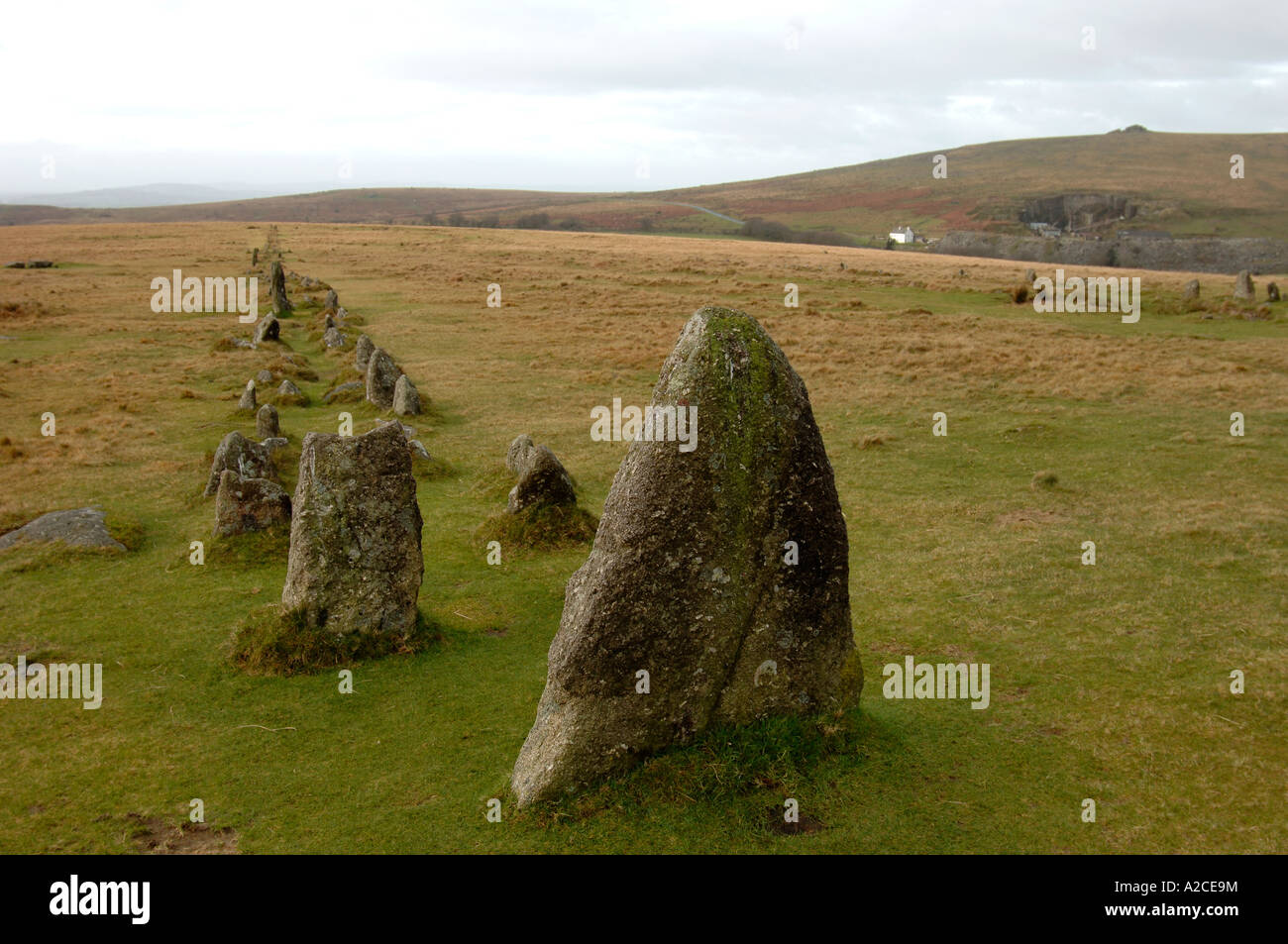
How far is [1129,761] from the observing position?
8727mm

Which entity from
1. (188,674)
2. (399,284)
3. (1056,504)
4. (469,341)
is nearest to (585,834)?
(188,674)

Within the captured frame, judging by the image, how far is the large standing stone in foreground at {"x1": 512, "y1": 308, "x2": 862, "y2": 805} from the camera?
7.73 meters

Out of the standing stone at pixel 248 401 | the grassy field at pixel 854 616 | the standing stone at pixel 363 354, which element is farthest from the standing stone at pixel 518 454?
the standing stone at pixel 363 354

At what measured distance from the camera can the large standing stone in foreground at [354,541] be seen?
36.2 feet

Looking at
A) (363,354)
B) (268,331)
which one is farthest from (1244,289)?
(268,331)

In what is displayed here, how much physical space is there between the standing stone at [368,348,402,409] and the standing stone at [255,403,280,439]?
4156mm

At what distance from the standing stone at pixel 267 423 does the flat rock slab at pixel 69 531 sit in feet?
15.8

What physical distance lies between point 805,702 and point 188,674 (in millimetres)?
7129

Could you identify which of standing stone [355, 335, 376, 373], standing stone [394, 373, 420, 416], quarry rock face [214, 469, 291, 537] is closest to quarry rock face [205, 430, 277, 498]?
quarry rock face [214, 469, 291, 537]

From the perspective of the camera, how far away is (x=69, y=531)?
15.0 m

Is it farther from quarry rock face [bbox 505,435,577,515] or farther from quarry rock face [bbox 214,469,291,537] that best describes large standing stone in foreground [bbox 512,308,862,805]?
quarry rock face [bbox 214,469,291,537]

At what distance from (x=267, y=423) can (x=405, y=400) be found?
3960 mm

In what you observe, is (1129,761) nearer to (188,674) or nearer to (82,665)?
(188,674)

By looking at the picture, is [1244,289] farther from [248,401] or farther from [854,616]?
[248,401]
